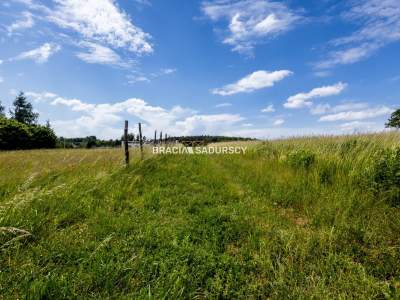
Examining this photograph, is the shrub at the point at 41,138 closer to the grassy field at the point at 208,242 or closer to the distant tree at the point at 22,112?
the distant tree at the point at 22,112

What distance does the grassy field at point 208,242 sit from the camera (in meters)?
2.28

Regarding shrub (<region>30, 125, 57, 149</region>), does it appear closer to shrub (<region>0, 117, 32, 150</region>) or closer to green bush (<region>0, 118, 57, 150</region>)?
green bush (<region>0, 118, 57, 150</region>)

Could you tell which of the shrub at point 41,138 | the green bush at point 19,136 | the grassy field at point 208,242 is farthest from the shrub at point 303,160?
the shrub at point 41,138

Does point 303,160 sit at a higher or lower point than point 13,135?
lower

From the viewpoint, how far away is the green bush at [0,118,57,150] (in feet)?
147

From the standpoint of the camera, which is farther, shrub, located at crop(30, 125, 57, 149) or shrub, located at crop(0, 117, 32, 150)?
shrub, located at crop(30, 125, 57, 149)

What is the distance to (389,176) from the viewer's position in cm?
429

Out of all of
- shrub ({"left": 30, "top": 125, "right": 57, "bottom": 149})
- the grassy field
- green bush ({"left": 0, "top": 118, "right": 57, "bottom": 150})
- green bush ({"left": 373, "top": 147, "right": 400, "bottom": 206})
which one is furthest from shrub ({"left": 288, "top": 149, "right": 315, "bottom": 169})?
shrub ({"left": 30, "top": 125, "right": 57, "bottom": 149})

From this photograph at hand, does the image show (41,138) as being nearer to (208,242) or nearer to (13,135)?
(13,135)

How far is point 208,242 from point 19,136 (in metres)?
56.9

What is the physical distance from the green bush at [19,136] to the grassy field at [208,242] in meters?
50.7

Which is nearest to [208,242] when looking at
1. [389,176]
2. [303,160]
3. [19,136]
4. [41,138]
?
[389,176]

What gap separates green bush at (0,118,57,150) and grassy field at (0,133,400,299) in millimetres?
50698

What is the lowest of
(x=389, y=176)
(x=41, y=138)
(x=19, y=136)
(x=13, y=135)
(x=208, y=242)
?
(x=208, y=242)
